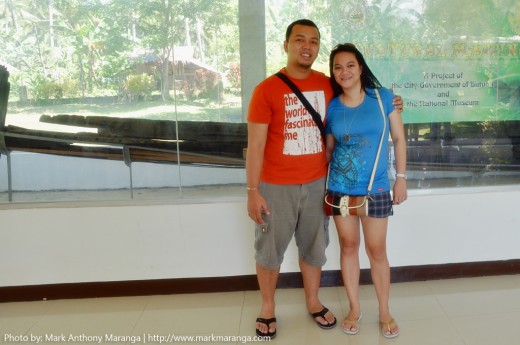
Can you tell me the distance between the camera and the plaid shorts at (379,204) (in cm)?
219

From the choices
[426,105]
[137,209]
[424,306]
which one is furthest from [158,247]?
[426,105]

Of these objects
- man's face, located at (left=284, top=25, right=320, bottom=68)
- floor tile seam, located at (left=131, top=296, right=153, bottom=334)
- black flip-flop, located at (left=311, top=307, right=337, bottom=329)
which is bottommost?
floor tile seam, located at (left=131, top=296, right=153, bottom=334)

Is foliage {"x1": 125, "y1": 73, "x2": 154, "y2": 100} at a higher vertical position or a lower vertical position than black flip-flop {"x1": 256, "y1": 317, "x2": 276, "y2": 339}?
higher

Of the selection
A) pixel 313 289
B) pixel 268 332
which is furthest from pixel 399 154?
pixel 268 332

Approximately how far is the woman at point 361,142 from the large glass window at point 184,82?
0.77 meters

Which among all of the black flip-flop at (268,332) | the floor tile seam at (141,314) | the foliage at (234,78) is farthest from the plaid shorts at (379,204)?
the floor tile seam at (141,314)

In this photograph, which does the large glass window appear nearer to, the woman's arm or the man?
the man

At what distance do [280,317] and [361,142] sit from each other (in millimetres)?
1050

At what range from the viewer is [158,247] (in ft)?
9.44

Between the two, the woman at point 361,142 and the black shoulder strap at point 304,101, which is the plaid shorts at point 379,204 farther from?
the black shoulder strap at point 304,101

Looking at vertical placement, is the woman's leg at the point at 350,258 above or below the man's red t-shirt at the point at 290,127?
below

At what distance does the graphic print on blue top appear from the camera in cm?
214

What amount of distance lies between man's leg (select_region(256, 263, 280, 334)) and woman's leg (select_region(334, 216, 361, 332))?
0.33 m

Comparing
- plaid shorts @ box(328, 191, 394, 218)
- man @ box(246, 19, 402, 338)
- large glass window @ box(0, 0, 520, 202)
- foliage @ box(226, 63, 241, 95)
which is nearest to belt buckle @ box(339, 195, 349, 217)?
plaid shorts @ box(328, 191, 394, 218)
